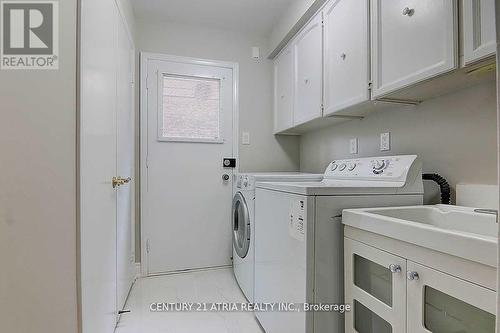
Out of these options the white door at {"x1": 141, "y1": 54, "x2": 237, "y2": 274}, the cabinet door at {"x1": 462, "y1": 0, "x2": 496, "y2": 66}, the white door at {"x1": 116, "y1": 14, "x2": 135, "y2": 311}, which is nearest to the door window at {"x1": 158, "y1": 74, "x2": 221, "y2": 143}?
the white door at {"x1": 141, "y1": 54, "x2": 237, "y2": 274}

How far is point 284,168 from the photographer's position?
3.13 m

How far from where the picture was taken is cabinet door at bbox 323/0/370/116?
5.18ft

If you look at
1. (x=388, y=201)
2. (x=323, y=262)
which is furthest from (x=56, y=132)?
(x=388, y=201)

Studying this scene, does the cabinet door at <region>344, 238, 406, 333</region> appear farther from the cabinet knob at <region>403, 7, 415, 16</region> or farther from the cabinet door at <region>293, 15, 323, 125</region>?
the cabinet door at <region>293, 15, 323, 125</region>

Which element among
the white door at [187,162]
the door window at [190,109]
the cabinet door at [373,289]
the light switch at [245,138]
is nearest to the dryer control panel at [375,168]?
the cabinet door at [373,289]

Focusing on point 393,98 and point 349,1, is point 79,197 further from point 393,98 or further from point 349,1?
point 349,1

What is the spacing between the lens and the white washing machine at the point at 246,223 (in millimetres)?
1978

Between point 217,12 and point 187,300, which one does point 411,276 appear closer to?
point 187,300

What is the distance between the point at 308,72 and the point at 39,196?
6.59 ft

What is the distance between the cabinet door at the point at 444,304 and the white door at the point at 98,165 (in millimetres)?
1164

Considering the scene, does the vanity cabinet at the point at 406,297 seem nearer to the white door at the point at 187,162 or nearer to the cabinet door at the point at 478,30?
the cabinet door at the point at 478,30

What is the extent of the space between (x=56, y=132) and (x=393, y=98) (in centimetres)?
164

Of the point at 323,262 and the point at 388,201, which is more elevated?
the point at 388,201

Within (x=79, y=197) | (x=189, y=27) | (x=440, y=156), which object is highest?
(x=189, y=27)
